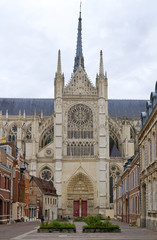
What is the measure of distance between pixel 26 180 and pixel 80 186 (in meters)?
A: 19.9

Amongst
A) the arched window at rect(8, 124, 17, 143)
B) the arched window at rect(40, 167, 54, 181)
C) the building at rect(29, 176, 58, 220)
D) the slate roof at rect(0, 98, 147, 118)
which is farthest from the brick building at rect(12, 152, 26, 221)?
the slate roof at rect(0, 98, 147, 118)

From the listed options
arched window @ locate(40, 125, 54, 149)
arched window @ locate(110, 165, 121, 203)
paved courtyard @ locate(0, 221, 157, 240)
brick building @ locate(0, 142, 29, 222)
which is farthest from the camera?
arched window @ locate(40, 125, 54, 149)

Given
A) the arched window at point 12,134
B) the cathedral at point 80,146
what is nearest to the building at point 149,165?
the cathedral at point 80,146

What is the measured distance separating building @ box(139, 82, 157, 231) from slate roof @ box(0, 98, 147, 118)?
175ft

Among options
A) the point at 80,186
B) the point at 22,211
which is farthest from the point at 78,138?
the point at 22,211

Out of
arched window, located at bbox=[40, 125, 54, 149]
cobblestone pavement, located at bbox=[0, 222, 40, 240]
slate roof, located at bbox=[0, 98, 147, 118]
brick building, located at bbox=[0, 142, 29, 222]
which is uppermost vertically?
slate roof, located at bbox=[0, 98, 147, 118]

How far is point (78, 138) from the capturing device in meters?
72.0

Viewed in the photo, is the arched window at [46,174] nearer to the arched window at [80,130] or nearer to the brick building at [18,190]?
the arched window at [80,130]

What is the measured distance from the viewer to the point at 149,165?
2708 cm

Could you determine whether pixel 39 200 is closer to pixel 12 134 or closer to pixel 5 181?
pixel 5 181

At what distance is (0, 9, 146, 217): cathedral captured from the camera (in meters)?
69.8

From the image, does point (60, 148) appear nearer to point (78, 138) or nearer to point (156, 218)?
point (78, 138)

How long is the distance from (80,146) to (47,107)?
18.5m

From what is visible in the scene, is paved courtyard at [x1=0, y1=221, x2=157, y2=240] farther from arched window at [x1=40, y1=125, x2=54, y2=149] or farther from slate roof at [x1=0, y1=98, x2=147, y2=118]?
slate roof at [x1=0, y1=98, x2=147, y2=118]
